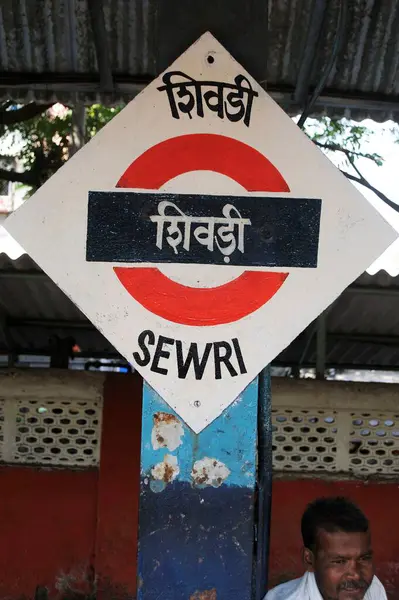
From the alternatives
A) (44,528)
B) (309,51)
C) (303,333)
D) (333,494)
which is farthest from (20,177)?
(309,51)

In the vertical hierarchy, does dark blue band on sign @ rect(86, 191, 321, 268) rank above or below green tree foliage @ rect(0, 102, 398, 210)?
below

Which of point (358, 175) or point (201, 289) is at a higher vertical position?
point (358, 175)

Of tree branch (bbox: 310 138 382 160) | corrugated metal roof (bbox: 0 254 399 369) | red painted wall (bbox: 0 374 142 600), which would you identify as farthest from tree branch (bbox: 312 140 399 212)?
red painted wall (bbox: 0 374 142 600)

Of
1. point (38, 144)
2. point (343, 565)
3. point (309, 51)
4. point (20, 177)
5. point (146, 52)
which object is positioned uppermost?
point (38, 144)

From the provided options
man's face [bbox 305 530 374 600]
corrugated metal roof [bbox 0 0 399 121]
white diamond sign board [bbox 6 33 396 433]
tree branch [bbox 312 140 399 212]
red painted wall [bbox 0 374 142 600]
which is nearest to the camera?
white diamond sign board [bbox 6 33 396 433]

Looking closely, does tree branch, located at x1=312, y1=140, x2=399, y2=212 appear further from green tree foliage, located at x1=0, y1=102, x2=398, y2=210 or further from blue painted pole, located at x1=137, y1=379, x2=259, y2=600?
blue painted pole, located at x1=137, y1=379, x2=259, y2=600

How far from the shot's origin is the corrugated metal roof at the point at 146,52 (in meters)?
3.96

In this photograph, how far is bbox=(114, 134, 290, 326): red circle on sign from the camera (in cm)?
225

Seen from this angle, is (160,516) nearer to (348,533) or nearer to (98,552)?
(348,533)

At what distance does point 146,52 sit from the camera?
4211 millimetres

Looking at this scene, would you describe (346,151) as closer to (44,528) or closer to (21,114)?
(21,114)

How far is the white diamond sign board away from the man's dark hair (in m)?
0.94

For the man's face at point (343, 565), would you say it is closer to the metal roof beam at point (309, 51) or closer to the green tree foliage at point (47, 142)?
the metal roof beam at point (309, 51)

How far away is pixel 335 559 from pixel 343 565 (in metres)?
0.03
